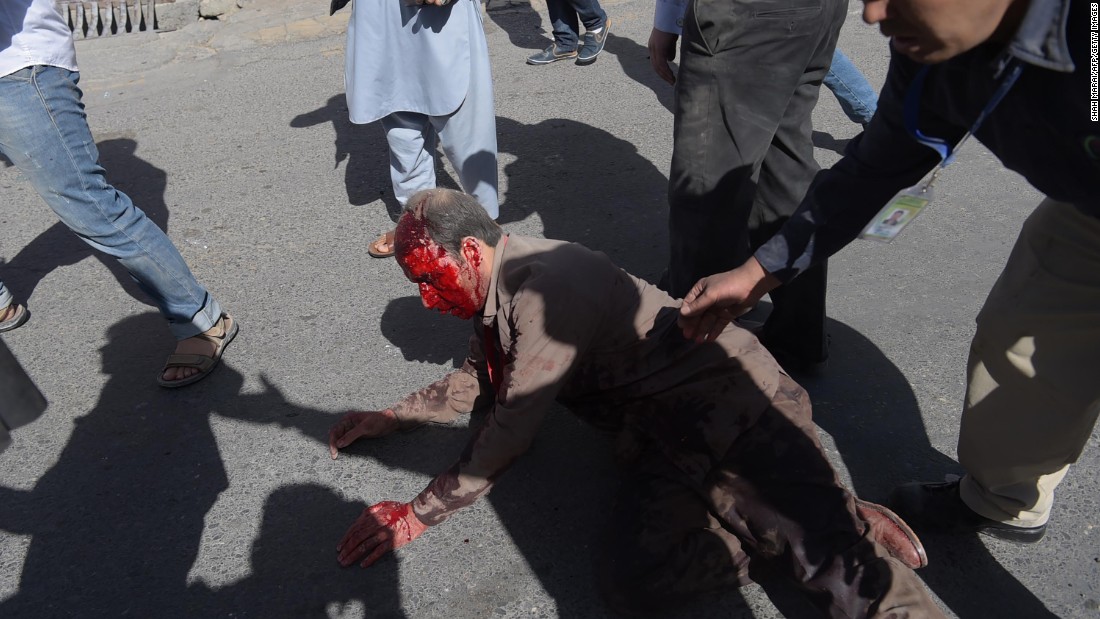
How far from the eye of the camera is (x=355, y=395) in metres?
2.87

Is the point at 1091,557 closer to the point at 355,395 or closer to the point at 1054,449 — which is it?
the point at 1054,449

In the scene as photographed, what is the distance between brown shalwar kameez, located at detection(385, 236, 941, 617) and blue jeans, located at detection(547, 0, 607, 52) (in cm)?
385

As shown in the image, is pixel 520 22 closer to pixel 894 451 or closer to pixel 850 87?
pixel 850 87

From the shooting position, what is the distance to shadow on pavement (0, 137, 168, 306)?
141 inches

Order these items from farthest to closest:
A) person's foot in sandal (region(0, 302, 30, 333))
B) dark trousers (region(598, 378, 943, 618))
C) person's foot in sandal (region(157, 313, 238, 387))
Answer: person's foot in sandal (region(0, 302, 30, 333)) < person's foot in sandal (region(157, 313, 238, 387)) < dark trousers (region(598, 378, 943, 618))

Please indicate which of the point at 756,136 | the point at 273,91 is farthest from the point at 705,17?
the point at 273,91

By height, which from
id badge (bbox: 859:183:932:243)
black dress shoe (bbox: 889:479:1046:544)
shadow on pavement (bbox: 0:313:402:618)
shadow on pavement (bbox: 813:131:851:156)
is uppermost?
id badge (bbox: 859:183:932:243)

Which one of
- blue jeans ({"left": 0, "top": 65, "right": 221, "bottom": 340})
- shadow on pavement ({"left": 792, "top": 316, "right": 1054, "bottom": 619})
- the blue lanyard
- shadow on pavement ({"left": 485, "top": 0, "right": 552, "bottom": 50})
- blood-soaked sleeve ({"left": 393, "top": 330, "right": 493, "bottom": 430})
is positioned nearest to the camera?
the blue lanyard

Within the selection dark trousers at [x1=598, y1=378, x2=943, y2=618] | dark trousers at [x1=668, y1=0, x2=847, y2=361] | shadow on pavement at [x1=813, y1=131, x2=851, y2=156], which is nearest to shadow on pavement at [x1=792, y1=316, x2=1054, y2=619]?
dark trousers at [x1=668, y1=0, x2=847, y2=361]

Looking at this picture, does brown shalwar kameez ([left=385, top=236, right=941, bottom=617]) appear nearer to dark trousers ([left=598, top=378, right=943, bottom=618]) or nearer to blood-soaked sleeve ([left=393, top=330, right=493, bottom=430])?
dark trousers ([left=598, top=378, right=943, bottom=618])

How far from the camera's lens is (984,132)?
1535 millimetres

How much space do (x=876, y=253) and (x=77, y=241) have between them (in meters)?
3.78

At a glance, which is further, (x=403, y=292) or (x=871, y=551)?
(x=403, y=292)

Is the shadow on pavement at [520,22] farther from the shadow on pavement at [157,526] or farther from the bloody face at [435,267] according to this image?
the bloody face at [435,267]
